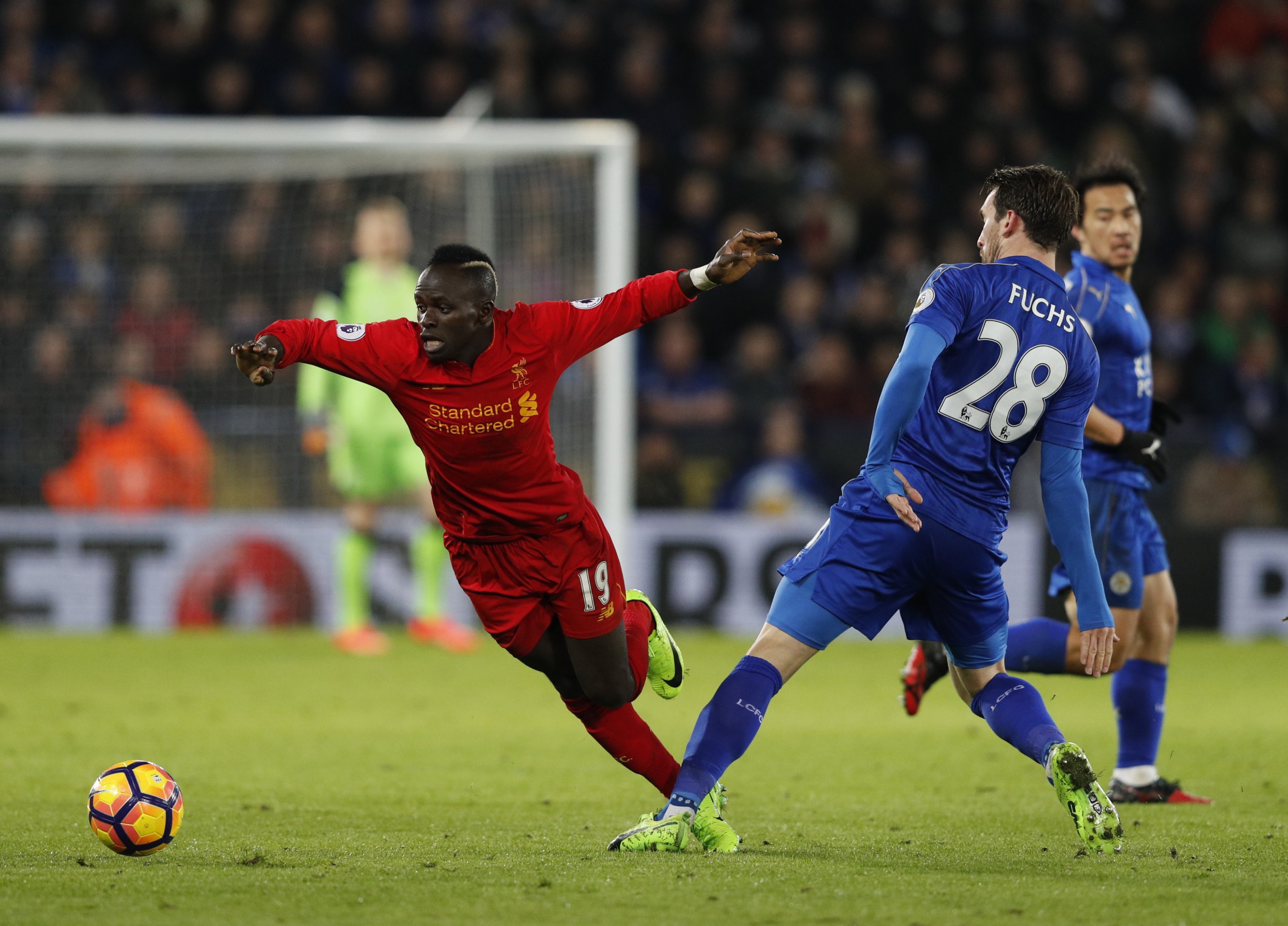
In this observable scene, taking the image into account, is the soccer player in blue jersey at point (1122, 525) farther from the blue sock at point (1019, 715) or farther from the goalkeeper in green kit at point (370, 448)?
the goalkeeper in green kit at point (370, 448)

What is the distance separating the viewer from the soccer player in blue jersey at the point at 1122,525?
563cm

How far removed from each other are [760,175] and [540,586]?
31.4 ft

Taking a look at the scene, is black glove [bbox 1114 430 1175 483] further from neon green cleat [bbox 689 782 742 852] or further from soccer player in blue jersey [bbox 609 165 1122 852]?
neon green cleat [bbox 689 782 742 852]

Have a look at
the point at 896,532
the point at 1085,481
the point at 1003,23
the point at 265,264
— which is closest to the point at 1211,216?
the point at 1003,23

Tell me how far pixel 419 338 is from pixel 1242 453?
330 inches

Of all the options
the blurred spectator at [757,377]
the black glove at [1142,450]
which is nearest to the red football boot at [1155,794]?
the black glove at [1142,450]

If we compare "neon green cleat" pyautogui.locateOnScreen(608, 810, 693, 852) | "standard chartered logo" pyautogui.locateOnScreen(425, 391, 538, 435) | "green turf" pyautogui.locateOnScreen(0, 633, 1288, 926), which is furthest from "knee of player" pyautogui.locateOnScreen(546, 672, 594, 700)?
"standard chartered logo" pyautogui.locateOnScreen(425, 391, 538, 435)

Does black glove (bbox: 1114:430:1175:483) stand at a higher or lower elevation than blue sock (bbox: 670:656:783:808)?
higher

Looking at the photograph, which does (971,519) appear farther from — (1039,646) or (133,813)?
(133,813)

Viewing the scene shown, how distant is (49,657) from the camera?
9.95 m

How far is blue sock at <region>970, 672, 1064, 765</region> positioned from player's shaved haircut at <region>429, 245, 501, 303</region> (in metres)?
1.79

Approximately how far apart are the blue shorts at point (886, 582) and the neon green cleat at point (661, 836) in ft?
1.95

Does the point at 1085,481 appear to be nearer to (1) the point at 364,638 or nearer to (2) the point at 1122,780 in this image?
(2) the point at 1122,780

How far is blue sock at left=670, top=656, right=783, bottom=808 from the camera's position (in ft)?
14.6
